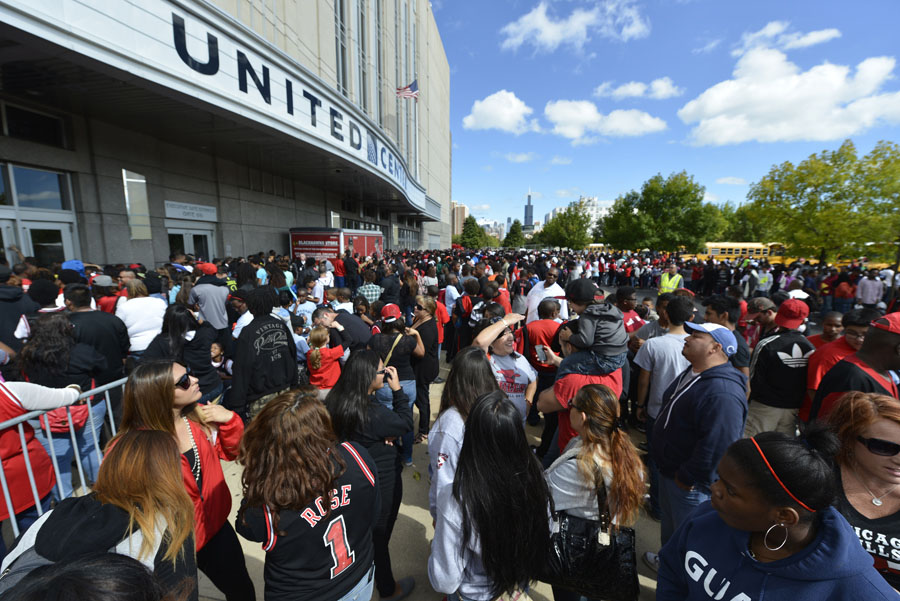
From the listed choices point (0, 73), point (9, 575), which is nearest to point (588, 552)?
Result: point (9, 575)

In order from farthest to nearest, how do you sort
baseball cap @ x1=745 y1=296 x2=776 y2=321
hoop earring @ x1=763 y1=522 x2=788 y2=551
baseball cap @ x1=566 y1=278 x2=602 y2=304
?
baseball cap @ x1=745 y1=296 x2=776 y2=321 < baseball cap @ x1=566 y1=278 x2=602 y2=304 < hoop earring @ x1=763 y1=522 x2=788 y2=551

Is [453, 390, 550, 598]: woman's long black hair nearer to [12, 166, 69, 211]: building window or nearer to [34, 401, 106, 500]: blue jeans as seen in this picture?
[34, 401, 106, 500]: blue jeans

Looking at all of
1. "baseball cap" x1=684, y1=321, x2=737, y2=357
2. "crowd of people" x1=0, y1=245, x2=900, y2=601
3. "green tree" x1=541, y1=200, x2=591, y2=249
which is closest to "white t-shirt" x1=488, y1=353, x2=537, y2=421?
"crowd of people" x1=0, y1=245, x2=900, y2=601

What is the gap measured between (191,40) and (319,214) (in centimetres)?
1512

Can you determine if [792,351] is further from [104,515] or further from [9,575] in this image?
[9,575]

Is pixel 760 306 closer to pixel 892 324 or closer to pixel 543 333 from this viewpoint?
pixel 892 324

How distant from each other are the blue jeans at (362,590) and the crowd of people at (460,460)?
1cm

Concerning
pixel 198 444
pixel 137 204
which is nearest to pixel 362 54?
pixel 137 204

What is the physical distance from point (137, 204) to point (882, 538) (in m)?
15.8

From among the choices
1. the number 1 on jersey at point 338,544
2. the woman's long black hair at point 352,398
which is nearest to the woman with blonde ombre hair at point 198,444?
the woman's long black hair at point 352,398

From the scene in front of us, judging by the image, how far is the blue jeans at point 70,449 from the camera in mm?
3076

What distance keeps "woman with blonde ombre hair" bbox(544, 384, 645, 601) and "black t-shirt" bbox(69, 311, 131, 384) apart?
186 inches

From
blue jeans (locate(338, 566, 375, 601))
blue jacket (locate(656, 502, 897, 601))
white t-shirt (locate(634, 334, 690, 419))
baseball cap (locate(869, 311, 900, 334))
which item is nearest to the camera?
blue jacket (locate(656, 502, 897, 601))

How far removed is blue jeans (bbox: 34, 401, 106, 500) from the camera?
10.1 feet
